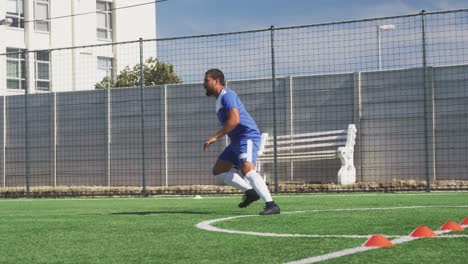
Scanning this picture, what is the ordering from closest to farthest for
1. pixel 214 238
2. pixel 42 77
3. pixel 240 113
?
pixel 214 238, pixel 240 113, pixel 42 77

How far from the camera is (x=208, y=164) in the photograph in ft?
63.7

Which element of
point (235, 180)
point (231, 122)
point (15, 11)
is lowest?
point (235, 180)

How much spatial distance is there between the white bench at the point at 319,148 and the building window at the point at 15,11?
24.8m

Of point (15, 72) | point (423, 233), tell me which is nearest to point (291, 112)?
point (423, 233)

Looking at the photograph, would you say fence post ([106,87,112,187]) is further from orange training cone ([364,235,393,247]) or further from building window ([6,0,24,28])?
building window ([6,0,24,28])

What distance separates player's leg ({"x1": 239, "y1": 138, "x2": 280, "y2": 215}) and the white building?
2760 centimetres

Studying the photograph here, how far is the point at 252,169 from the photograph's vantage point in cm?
909

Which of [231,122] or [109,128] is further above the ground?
[109,128]

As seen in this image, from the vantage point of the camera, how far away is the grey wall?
56.4 ft

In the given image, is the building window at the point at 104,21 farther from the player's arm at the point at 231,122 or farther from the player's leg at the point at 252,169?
the player's arm at the point at 231,122

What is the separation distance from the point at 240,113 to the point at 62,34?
35508 millimetres

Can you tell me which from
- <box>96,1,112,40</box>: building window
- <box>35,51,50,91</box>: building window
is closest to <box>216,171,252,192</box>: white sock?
<box>35,51,50,91</box>: building window

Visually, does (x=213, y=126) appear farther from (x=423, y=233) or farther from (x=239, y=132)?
(x=423, y=233)

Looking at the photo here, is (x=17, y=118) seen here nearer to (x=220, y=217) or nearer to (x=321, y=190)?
(x=321, y=190)
